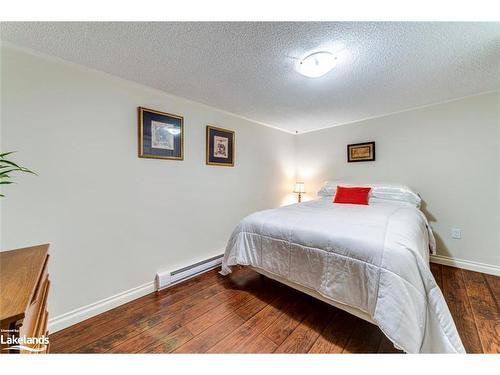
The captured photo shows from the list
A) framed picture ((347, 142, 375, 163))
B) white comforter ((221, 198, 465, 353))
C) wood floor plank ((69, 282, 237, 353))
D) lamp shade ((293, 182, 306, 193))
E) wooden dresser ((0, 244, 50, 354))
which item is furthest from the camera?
lamp shade ((293, 182, 306, 193))

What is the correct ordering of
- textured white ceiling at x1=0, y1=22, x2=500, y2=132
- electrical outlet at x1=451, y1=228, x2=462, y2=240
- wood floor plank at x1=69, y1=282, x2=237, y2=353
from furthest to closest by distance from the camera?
electrical outlet at x1=451, y1=228, x2=462, y2=240, wood floor plank at x1=69, y1=282, x2=237, y2=353, textured white ceiling at x1=0, y1=22, x2=500, y2=132

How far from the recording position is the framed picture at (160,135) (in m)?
1.84

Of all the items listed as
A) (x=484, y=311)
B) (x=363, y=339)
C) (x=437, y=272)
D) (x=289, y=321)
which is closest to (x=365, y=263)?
(x=363, y=339)

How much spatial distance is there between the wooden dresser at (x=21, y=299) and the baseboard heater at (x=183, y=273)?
38.9 inches

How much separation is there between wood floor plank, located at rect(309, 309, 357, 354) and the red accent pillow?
1.39 metres

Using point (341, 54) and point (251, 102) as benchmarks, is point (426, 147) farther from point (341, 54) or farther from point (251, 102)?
point (251, 102)

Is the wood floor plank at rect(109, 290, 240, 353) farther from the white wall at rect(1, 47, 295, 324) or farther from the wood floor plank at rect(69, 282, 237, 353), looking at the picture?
the white wall at rect(1, 47, 295, 324)

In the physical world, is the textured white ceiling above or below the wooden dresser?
above

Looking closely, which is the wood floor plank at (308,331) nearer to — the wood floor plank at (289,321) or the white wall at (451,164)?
the wood floor plank at (289,321)

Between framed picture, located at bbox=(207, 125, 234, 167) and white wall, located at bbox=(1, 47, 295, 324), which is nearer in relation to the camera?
white wall, located at bbox=(1, 47, 295, 324)

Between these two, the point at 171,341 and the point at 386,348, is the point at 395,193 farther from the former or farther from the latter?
the point at 171,341

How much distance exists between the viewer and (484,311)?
153cm

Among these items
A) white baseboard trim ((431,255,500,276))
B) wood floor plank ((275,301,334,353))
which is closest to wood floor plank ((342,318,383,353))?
wood floor plank ((275,301,334,353))

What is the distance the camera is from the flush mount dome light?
4.58ft
